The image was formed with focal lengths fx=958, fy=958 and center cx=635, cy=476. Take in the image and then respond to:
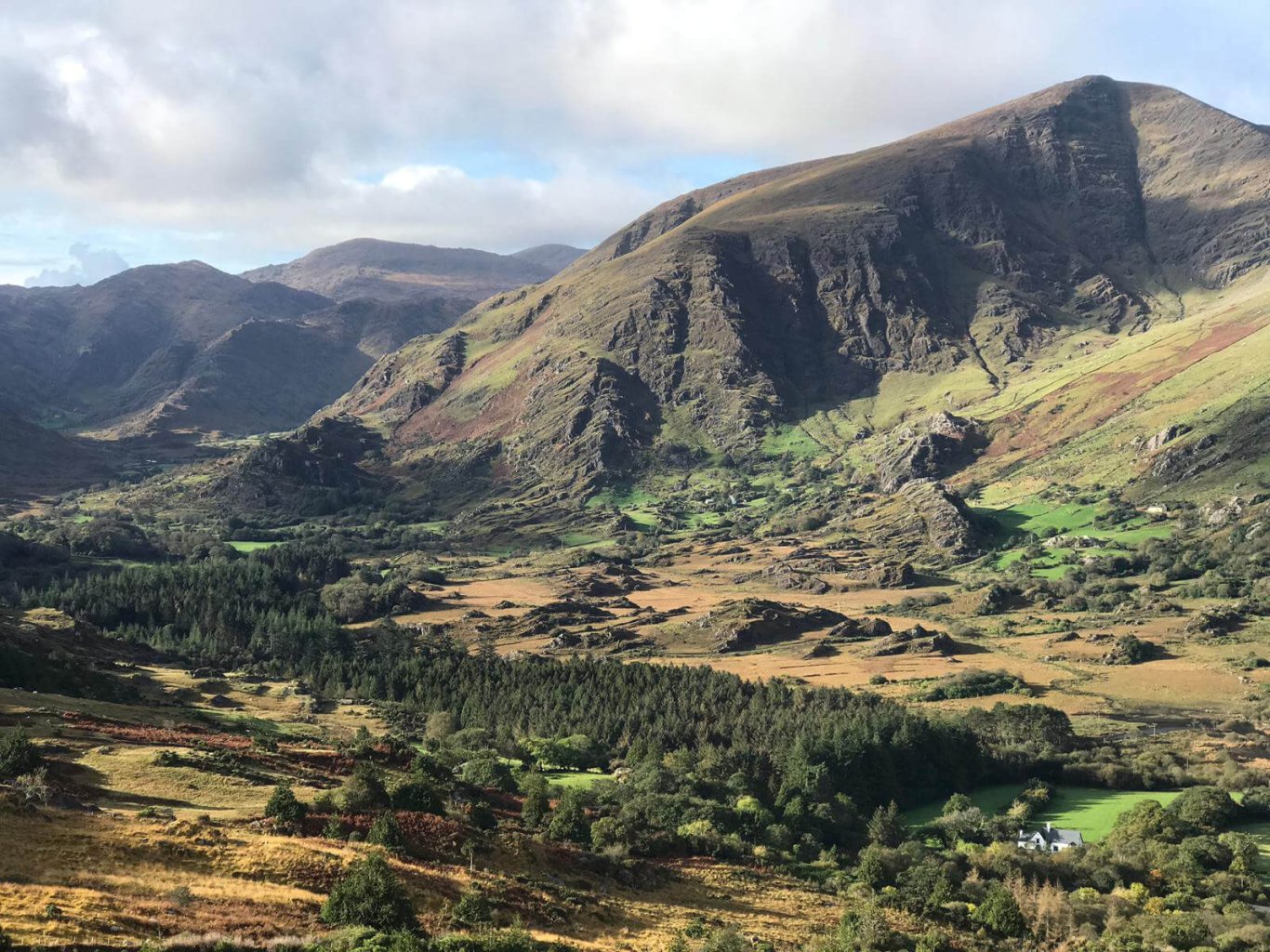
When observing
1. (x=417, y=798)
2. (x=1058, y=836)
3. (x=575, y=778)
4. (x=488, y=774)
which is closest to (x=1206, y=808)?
(x=1058, y=836)

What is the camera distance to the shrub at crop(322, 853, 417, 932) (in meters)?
39.4

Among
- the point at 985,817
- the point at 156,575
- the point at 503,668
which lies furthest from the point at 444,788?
the point at 156,575

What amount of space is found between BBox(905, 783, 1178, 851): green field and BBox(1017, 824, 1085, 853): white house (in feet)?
9.02

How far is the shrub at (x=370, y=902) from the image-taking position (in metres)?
39.4

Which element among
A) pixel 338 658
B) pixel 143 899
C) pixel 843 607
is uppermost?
pixel 143 899

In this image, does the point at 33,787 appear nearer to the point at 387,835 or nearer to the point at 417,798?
the point at 387,835

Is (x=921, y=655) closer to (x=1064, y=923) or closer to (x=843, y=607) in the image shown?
(x=843, y=607)

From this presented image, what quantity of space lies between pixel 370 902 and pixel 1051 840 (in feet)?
195

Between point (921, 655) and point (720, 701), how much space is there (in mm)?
52196

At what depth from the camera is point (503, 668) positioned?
5054 inches

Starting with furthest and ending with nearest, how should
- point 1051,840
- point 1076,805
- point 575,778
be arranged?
point 1076,805 → point 575,778 → point 1051,840

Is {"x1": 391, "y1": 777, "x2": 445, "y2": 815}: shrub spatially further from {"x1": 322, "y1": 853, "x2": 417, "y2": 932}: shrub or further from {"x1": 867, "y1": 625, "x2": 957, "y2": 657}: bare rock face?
{"x1": 867, "y1": 625, "x2": 957, "y2": 657}: bare rock face

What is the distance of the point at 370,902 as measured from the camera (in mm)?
39625

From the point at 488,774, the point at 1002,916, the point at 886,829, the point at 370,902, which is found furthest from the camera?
the point at 886,829
